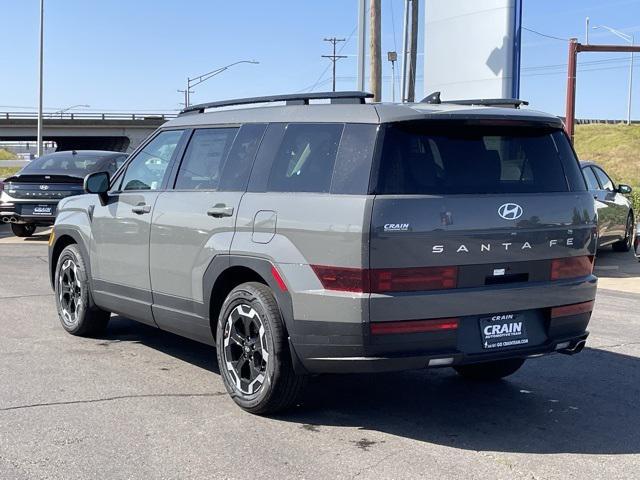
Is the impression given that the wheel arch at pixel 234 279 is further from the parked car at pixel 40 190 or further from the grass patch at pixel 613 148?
the grass patch at pixel 613 148

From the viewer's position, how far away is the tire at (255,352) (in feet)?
15.9

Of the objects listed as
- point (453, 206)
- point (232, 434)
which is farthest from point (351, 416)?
point (453, 206)

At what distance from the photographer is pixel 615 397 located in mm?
5703

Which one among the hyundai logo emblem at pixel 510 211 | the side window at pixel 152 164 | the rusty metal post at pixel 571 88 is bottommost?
the hyundai logo emblem at pixel 510 211

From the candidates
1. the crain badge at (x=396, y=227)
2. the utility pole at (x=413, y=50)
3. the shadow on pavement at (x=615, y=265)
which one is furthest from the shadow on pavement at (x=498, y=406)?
the utility pole at (x=413, y=50)

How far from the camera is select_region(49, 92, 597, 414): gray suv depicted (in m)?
4.47

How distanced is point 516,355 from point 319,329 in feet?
3.92

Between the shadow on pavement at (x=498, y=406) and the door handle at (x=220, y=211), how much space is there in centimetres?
132

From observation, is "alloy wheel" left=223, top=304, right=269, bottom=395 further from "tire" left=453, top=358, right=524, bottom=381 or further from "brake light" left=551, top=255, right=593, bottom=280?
"brake light" left=551, top=255, right=593, bottom=280

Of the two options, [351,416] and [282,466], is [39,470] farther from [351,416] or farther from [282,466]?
[351,416]

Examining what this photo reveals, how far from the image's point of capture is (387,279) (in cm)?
442

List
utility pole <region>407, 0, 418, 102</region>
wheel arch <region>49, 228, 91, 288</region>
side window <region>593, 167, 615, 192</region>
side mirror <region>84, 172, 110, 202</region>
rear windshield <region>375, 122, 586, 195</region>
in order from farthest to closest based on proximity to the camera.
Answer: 1. utility pole <region>407, 0, 418, 102</region>
2. side window <region>593, 167, 615, 192</region>
3. wheel arch <region>49, 228, 91, 288</region>
4. side mirror <region>84, 172, 110, 202</region>
5. rear windshield <region>375, 122, 586, 195</region>

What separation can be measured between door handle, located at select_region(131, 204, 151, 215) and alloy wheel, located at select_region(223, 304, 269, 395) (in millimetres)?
1335

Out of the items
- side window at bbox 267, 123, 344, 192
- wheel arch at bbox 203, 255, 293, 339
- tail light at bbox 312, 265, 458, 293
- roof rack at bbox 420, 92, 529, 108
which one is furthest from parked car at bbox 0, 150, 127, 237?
tail light at bbox 312, 265, 458, 293
